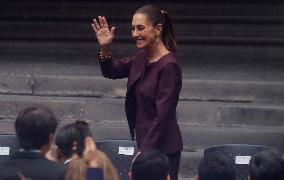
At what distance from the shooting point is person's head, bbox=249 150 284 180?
4.05m

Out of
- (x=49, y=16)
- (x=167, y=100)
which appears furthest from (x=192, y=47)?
(x=167, y=100)

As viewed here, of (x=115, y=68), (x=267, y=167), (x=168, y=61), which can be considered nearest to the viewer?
(x=267, y=167)

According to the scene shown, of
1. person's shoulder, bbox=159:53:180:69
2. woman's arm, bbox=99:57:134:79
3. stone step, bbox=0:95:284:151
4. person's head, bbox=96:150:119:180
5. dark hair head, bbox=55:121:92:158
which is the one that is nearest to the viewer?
person's head, bbox=96:150:119:180

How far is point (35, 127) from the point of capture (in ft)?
12.9

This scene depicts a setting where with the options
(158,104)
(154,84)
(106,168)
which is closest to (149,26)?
(154,84)

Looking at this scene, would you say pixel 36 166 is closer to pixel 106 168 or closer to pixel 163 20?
pixel 106 168

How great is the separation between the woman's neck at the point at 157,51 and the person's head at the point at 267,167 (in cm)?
109

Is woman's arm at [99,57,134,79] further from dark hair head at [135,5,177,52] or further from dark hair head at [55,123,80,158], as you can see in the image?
dark hair head at [55,123,80,158]

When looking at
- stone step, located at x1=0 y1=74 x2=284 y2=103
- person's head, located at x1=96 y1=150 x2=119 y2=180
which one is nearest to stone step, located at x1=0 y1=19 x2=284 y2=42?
stone step, located at x1=0 y1=74 x2=284 y2=103

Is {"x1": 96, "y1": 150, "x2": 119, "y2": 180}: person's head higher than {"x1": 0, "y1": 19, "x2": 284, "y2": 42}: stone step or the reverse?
the reverse

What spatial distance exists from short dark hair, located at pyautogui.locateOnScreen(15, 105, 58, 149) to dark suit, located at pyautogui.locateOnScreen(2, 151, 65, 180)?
0.18ft

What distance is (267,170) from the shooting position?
4.06m

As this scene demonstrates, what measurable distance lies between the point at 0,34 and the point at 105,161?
4.14 metres

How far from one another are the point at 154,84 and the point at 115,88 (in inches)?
122
